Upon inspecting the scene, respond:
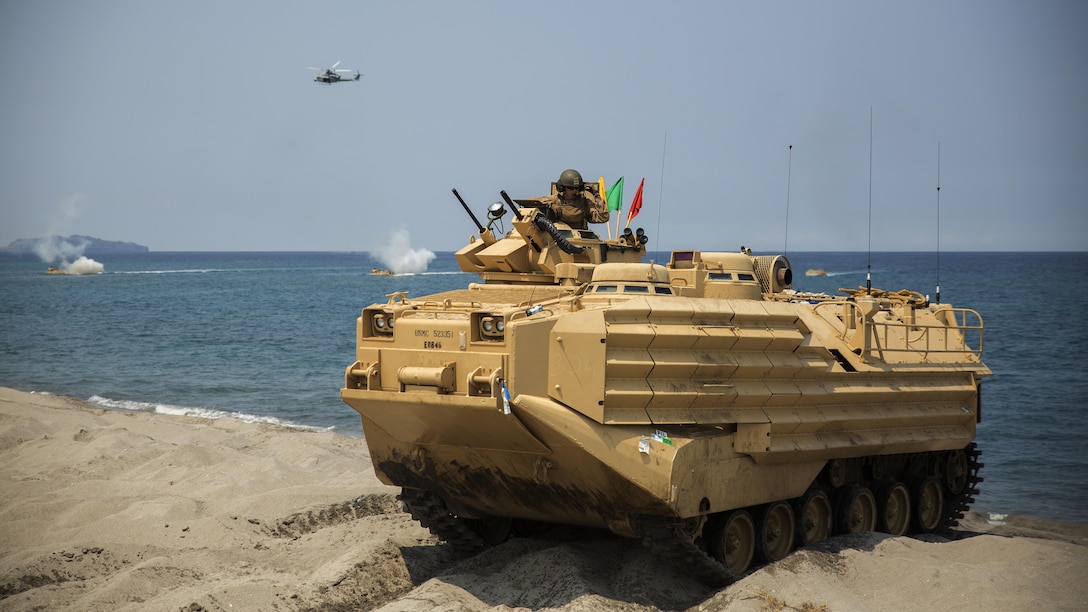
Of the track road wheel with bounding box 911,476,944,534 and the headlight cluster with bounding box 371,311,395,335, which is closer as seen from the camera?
the headlight cluster with bounding box 371,311,395,335

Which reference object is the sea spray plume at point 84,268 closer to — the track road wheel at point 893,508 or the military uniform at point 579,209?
the military uniform at point 579,209

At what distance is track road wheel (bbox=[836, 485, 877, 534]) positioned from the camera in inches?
579

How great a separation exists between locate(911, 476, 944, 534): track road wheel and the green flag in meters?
5.48

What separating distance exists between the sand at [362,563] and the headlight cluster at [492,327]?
253 centimetres

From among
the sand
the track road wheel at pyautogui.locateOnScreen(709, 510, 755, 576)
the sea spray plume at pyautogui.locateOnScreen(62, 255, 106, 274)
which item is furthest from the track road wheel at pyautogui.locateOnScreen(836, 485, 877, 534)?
the sea spray plume at pyautogui.locateOnScreen(62, 255, 106, 274)

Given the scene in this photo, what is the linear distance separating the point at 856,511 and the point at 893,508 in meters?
1.07

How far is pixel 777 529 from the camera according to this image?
1393 cm

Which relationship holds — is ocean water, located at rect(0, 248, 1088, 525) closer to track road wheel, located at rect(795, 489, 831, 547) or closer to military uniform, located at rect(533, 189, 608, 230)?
track road wheel, located at rect(795, 489, 831, 547)

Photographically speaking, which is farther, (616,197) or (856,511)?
(616,197)

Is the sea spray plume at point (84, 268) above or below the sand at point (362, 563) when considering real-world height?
above

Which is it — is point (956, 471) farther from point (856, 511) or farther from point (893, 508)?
point (856, 511)

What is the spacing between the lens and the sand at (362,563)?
1198 cm

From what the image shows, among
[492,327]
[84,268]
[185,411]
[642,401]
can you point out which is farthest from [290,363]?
[84,268]

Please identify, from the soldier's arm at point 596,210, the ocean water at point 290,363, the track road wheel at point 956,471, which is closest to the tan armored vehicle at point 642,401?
the soldier's arm at point 596,210
